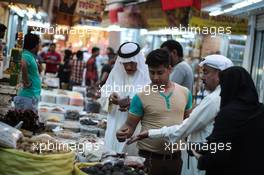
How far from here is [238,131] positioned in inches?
167

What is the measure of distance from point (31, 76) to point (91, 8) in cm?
558

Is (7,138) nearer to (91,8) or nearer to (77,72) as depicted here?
(91,8)

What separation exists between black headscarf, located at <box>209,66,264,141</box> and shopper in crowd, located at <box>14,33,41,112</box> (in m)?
4.80

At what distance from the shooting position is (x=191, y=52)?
16.3 metres

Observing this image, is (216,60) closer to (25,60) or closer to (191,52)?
(25,60)

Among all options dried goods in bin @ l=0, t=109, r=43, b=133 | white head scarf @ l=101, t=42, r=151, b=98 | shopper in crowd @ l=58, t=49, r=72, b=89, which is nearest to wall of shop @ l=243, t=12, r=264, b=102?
white head scarf @ l=101, t=42, r=151, b=98

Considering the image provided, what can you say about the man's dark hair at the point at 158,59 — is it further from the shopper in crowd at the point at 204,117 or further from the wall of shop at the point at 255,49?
the wall of shop at the point at 255,49

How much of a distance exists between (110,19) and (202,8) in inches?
345

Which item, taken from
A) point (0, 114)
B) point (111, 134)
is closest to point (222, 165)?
point (111, 134)

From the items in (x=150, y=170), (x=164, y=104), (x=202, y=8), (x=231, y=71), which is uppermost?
(x=202, y=8)

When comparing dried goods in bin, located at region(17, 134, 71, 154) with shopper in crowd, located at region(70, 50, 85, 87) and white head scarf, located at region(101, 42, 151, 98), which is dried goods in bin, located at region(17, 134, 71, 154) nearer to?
white head scarf, located at region(101, 42, 151, 98)

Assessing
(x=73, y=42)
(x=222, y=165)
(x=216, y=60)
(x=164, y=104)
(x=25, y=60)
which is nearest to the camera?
(x=222, y=165)

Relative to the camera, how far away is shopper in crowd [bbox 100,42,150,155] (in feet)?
19.9

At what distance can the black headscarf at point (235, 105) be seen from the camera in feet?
13.9
